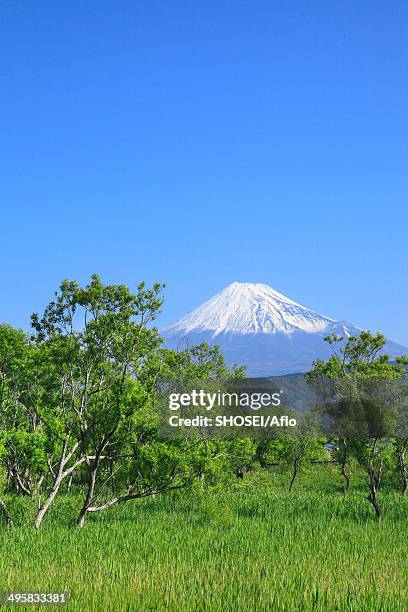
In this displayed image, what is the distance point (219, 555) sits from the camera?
628 inches

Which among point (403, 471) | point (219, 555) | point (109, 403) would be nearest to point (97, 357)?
point (109, 403)

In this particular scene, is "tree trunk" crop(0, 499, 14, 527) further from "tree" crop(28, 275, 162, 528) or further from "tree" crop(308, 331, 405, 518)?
"tree" crop(308, 331, 405, 518)

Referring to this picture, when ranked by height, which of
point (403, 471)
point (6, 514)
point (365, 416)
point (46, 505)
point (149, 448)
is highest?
point (365, 416)

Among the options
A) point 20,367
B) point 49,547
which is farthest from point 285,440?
point 49,547

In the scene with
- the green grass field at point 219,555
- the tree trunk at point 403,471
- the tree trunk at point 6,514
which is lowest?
the green grass field at point 219,555

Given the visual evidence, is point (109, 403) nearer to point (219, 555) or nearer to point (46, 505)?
point (46, 505)

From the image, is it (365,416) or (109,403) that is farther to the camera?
(365,416)

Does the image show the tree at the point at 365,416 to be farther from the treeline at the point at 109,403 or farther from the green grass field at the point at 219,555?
the green grass field at the point at 219,555

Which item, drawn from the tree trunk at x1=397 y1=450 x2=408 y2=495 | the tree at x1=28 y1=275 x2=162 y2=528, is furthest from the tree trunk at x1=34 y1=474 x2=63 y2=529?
the tree trunk at x1=397 y1=450 x2=408 y2=495

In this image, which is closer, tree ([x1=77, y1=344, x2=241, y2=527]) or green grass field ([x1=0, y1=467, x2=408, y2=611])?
green grass field ([x1=0, y1=467, x2=408, y2=611])

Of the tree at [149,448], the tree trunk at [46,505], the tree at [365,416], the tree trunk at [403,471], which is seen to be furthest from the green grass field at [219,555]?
the tree trunk at [403,471]

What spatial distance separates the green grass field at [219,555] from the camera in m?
10.7

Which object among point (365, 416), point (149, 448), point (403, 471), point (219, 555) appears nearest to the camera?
point (219, 555)

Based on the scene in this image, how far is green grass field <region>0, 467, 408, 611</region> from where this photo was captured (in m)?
10.7
